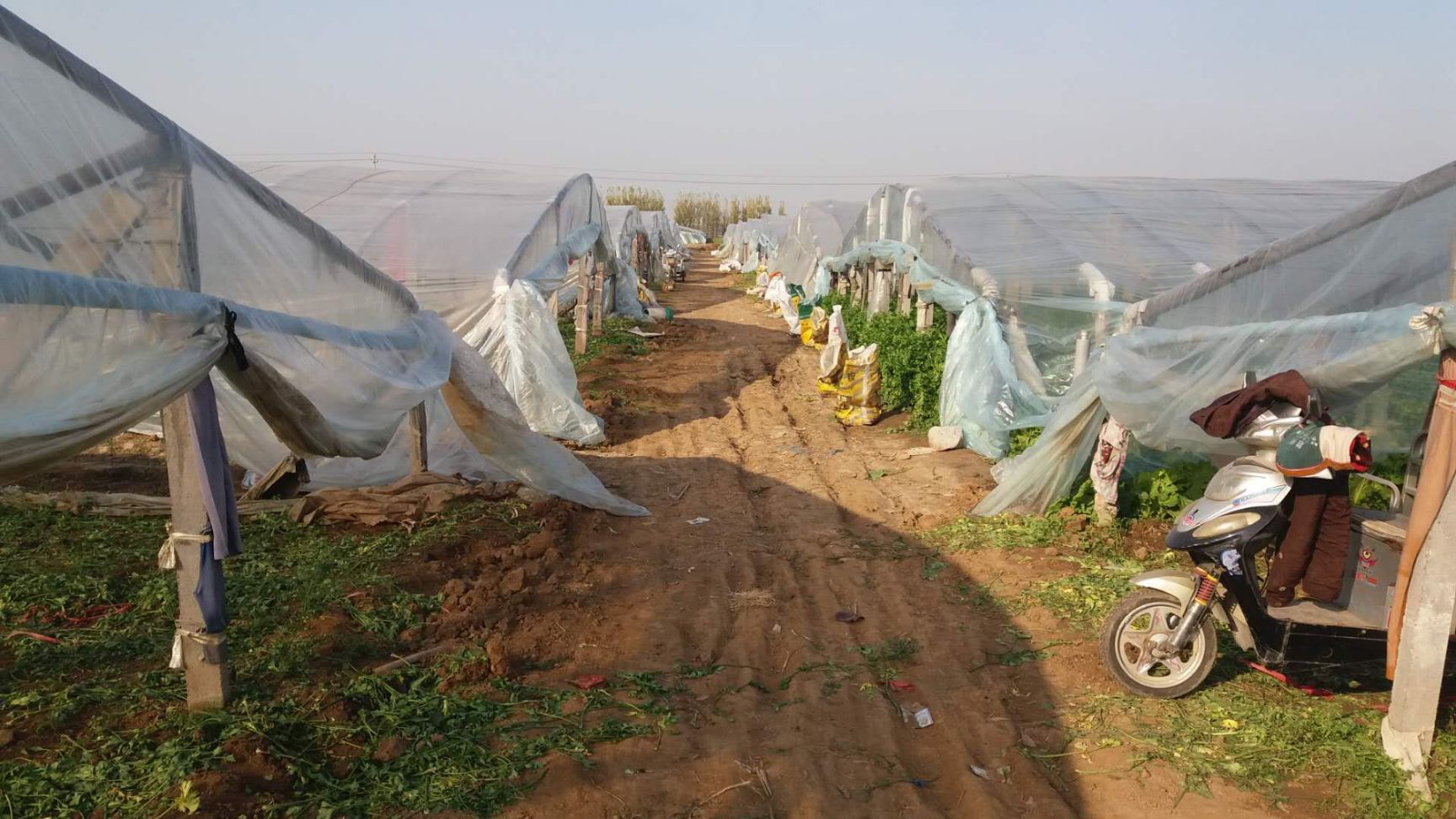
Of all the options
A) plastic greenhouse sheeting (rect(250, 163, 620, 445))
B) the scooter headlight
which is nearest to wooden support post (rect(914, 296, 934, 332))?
plastic greenhouse sheeting (rect(250, 163, 620, 445))

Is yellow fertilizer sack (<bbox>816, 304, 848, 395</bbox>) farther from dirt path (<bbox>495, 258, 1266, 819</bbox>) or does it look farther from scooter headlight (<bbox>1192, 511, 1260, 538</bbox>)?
scooter headlight (<bbox>1192, 511, 1260, 538</bbox>)

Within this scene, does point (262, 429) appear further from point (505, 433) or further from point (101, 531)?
point (505, 433)

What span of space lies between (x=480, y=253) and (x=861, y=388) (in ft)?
16.6

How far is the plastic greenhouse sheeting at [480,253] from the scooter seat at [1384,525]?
7601 mm

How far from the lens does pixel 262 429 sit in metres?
7.71

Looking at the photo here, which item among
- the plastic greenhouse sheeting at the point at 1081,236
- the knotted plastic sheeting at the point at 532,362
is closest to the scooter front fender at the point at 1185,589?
the plastic greenhouse sheeting at the point at 1081,236

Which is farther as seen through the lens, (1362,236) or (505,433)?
(505,433)

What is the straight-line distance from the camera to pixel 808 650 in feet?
18.1

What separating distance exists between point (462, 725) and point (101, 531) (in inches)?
168

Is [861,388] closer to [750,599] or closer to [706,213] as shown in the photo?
[750,599]

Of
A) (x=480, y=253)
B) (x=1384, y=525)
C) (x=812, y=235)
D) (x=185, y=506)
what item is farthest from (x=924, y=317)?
(x=812, y=235)

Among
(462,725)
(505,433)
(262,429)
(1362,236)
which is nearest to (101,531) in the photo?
(262,429)

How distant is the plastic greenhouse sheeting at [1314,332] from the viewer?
455 centimetres

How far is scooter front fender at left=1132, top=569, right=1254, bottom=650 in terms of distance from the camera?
15.1 feet
